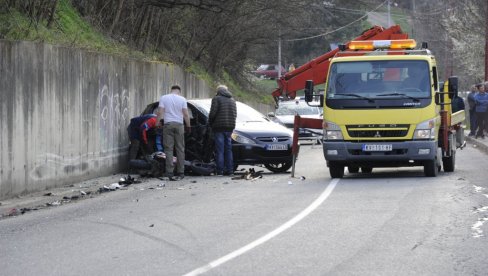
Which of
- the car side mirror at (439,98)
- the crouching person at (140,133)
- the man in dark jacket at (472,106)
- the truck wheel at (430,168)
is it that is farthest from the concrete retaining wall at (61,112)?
the man in dark jacket at (472,106)

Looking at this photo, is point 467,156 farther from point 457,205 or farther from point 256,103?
point 256,103

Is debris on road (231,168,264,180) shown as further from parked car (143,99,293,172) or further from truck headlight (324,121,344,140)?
truck headlight (324,121,344,140)

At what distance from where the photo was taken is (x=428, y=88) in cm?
1927

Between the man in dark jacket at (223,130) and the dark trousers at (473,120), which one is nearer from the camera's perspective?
the man in dark jacket at (223,130)

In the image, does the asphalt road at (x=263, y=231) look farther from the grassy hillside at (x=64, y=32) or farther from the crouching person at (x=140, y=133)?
the grassy hillside at (x=64, y=32)

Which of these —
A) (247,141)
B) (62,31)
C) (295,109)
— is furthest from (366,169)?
(295,109)

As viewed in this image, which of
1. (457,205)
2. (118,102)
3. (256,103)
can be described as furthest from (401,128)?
(256,103)

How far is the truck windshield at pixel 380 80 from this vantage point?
19234 mm

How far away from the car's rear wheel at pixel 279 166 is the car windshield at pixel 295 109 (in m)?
15.8

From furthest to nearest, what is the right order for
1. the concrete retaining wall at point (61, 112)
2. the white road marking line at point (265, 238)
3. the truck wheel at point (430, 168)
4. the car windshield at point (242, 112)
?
the car windshield at point (242, 112)
the truck wheel at point (430, 168)
the concrete retaining wall at point (61, 112)
the white road marking line at point (265, 238)

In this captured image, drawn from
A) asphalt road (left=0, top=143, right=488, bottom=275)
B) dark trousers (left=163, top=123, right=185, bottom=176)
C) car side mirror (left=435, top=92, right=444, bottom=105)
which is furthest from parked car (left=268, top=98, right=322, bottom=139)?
asphalt road (left=0, top=143, right=488, bottom=275)

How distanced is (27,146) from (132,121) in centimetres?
502

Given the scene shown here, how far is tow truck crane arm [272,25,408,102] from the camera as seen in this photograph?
29.8 m

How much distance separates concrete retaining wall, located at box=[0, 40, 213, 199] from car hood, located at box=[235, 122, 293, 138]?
2545mm
